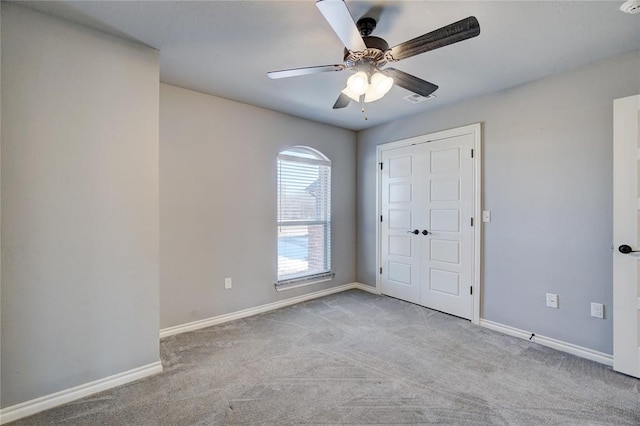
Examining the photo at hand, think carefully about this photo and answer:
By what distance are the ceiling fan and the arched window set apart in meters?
1.94

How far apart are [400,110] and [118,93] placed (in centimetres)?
281

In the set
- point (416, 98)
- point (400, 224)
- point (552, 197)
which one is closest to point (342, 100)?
point (416, 98)

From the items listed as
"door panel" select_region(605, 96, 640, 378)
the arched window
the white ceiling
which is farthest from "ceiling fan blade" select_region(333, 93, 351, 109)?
"door panel" select_region(605, 96, 640, 378)

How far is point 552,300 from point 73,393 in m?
3.71

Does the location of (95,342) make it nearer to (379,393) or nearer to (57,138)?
(57,138)

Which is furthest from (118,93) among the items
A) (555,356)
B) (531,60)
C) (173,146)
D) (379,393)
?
(555,356)

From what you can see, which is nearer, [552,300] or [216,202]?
[552,300]

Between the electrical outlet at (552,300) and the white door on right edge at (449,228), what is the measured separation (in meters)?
0.71

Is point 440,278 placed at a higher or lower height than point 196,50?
lower

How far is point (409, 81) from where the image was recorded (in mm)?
2010

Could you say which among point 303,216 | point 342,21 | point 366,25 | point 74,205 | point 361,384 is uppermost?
point 366,25

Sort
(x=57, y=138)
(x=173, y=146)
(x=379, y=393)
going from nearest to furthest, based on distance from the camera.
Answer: (x=57, y=138) → (x=379, y=393) → (x=173, y=146)

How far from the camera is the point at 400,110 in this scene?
359 cm

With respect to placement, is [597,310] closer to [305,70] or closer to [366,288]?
[366,288]
